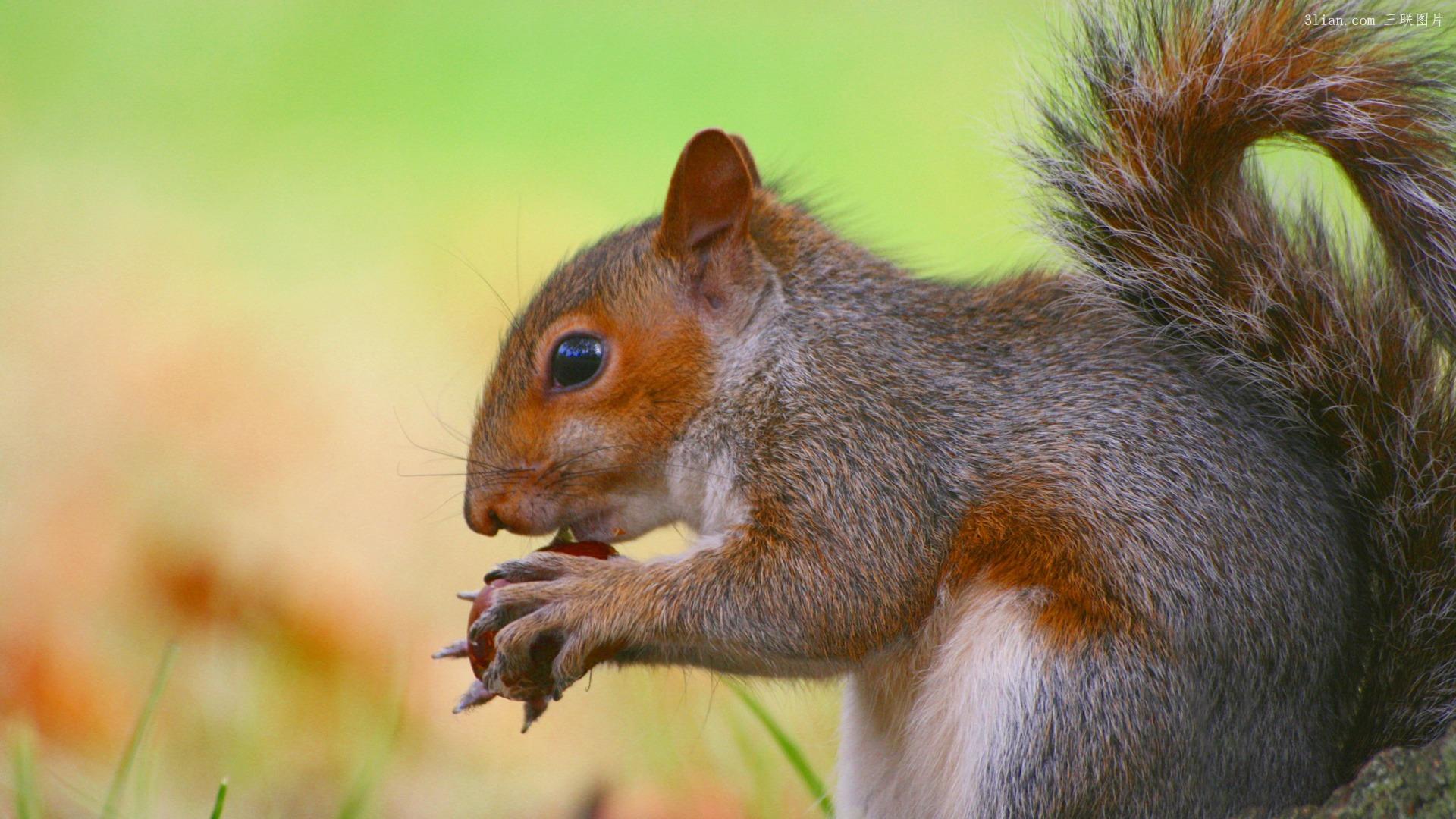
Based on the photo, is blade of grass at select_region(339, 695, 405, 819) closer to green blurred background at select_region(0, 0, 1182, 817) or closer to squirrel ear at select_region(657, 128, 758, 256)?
green blurred background at select_region(0, 0, 1182, 817)

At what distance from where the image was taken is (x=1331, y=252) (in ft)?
6.11

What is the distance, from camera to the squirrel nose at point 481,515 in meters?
1.90

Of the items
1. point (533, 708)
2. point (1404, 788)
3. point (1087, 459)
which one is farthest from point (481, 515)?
point (1404, 788)

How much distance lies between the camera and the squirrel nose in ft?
6.24

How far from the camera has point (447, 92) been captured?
14.5 ft

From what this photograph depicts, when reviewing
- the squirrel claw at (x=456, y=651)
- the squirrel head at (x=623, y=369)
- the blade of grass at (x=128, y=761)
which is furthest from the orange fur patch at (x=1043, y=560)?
the blade of grass at (x=128, y=761)

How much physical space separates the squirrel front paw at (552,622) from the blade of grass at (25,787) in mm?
670

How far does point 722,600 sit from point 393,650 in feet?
4.74

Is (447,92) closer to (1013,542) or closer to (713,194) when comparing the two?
(713,194)

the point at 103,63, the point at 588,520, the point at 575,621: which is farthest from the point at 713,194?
the point at 103,63

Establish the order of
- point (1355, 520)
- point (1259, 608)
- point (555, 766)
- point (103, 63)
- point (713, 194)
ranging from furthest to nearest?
1. point (103, 63)
2. point (555, 766)
3. point (713, 194)
4. point (1355, 520)
5. point (1259, 608)

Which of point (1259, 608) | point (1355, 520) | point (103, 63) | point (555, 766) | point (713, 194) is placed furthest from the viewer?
point (103, 63)

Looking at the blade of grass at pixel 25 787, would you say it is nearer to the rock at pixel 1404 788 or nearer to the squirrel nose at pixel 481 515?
the squirrel nose at pixel 481 515

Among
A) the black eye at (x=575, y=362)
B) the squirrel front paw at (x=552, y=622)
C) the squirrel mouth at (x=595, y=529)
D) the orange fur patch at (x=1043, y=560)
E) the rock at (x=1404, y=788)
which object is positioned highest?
the black eye at (x=575, y=362)
